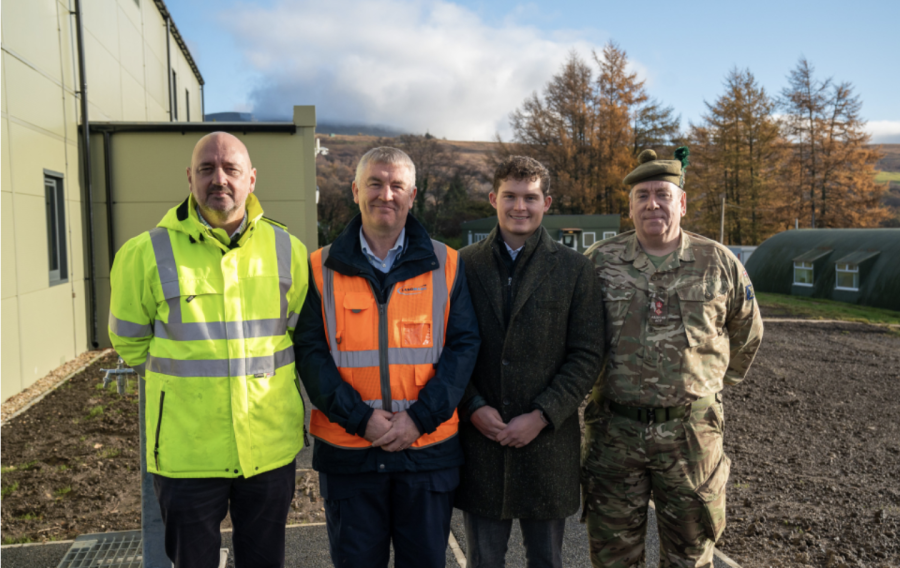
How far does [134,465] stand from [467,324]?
13.2 feet

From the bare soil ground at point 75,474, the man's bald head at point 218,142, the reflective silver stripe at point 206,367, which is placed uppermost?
the man's bald head at point 218,142

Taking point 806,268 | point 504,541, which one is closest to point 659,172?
point 504,541

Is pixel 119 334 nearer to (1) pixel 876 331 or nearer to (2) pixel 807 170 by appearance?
(1) pixel 876 331

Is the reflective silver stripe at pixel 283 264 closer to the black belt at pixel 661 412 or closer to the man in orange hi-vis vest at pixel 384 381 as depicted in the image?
the man in orange hi-vis vest at pixel 384 381

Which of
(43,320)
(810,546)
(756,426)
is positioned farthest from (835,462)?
(43,320)

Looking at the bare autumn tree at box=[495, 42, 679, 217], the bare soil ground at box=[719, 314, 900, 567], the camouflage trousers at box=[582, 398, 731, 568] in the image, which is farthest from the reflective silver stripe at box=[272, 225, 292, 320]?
the bare autumn tree at box=[495, 42, 679, 217]

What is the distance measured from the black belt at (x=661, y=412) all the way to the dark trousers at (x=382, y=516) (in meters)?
0.96

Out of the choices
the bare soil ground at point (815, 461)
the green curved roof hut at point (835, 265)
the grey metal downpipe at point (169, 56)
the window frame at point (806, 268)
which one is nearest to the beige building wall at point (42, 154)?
the grey metal downpipe at point (169, 56)

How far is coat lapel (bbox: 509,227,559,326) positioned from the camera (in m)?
2.57

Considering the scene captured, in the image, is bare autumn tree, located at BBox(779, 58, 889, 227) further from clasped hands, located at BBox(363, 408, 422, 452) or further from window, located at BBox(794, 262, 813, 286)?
clasped hands, located at BBox(363, 408, 422, 452)

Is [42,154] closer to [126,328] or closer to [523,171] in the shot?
[126,328]

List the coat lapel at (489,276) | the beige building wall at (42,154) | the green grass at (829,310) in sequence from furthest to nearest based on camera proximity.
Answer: the green grass at (829,310)
the beige building wall at (42,154)
the coat lapel at (489,276)

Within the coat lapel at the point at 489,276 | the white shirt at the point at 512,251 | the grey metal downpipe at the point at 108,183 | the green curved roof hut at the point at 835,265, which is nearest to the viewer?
the coat lapel at the point at 489,276

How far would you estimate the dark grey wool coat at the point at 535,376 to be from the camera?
8.23ft
